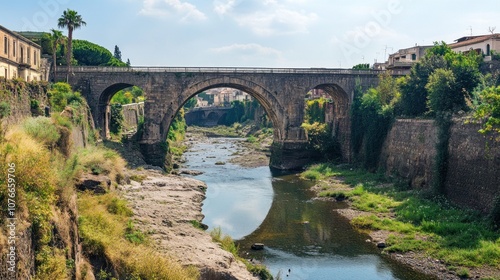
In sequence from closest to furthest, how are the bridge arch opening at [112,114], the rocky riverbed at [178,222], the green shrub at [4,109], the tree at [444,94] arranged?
the rocky riverbed at [178,222]
the green shrub at [4,109]
the tree at [444,94]
the bridge arch opening at [112,114]

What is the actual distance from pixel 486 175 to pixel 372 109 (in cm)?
1827

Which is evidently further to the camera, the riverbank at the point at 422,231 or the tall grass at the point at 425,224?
the tall grass at the point at 425,224

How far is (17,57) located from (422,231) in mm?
27540

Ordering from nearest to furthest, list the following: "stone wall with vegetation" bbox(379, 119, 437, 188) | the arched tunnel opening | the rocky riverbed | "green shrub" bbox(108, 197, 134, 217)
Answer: the rocky riverbed
"green shrub" bbox(108, 197, 134, 217)
"stone wall with vegetation" bbox(379, 119, 437, 188)
the arched tunnel opening

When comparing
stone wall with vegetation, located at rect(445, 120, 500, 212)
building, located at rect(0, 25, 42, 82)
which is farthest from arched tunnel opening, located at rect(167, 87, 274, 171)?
stone wall with vegetation, located at rect(445, 120, 500, 212)

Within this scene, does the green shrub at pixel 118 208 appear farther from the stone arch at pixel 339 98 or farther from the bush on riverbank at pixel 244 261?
the stone arch at pixel 339 98

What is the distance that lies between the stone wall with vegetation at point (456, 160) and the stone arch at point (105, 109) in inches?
959

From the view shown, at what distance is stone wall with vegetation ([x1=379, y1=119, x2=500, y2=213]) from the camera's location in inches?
891

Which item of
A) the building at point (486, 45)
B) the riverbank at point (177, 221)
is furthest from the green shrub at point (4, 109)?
the building at point (486, 45)

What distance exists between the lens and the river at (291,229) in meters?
18.4

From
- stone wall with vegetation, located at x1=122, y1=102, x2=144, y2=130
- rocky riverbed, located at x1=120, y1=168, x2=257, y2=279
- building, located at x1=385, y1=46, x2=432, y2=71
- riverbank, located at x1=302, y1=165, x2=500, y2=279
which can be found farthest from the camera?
building, located at x1=385, y1=46, x2=432, y2=71

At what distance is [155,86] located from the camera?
42.5 meters

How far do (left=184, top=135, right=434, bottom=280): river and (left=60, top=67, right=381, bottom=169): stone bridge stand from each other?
5367 millimetres

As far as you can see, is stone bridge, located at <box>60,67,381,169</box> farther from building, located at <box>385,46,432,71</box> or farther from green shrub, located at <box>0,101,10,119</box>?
green shrub, located at <box>0,101,10,119</box>
